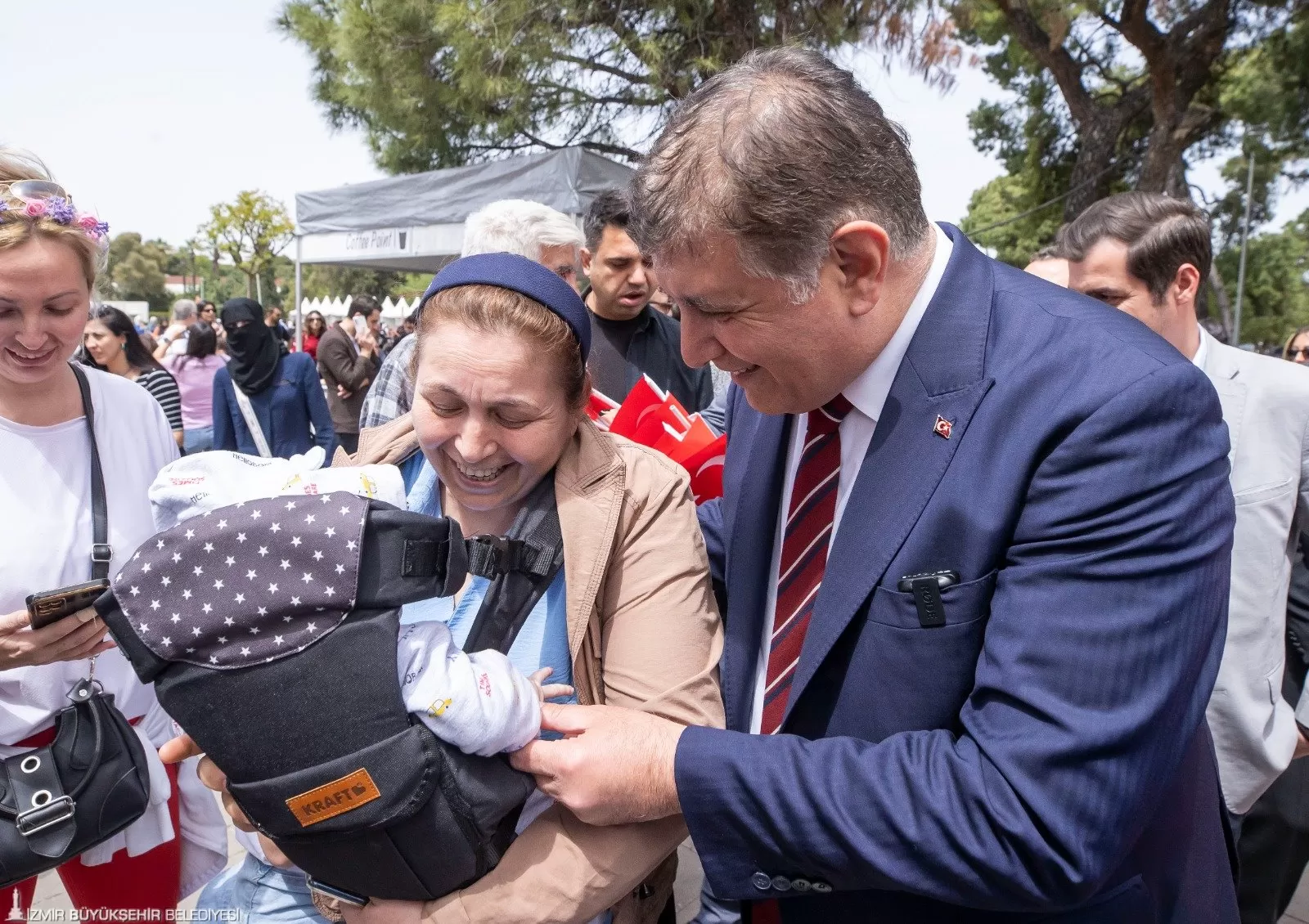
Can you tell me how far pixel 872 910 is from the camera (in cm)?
150

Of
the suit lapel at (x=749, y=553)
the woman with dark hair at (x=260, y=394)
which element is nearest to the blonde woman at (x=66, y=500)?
the suit lapel at (x=749, y=553)

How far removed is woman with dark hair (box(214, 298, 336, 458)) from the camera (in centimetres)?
642

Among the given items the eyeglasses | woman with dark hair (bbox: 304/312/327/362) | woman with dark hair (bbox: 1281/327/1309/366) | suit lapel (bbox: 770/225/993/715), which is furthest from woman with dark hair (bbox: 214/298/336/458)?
woman with dark hair (bbox: 304/312/327/362)

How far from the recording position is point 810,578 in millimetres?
1583

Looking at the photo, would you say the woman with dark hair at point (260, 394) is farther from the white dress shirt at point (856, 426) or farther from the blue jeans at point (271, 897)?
the white dress shirt at point (856, 426)

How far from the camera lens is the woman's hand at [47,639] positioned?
75.5 inches

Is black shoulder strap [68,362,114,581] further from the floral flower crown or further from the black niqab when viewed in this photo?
the black niqab

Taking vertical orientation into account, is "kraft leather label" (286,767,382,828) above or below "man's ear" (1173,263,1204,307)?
below

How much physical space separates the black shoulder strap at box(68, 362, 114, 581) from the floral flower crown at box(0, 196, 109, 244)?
0.36 meters

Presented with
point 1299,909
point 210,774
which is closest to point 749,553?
point 210,774

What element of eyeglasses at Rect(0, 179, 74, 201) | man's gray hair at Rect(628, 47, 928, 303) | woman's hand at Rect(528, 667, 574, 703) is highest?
eyeglasses at Rect(0, 179, 74, 201)

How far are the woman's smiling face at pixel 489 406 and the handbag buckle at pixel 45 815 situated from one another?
3.73 feet

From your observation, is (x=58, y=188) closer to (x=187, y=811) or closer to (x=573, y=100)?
(x=187, y=811)

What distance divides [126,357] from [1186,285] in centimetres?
594
